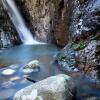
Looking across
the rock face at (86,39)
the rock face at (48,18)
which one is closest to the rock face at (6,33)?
the rock face at (48,18)

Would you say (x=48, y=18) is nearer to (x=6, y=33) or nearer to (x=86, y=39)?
(x=6, y=33)

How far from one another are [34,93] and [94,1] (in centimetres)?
342

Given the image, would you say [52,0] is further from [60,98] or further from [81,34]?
[60,98]

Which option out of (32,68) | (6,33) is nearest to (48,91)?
(32,68)

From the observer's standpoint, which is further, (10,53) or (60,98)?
(10,53)

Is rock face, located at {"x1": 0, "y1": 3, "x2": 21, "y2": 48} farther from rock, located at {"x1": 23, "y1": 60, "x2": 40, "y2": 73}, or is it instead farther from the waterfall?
rock, located at {"x1": 23, "y1": 60, "x2": 40, "y2": 73}

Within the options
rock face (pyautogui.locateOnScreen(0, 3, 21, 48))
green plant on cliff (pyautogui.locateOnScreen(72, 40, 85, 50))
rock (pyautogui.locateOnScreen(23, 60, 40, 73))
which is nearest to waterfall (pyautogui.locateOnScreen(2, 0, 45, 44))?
rock face (pyautogui.locateOnScreen(0, 3, 21, 48))

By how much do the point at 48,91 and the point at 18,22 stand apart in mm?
7519

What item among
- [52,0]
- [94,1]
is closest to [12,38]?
[52,0]

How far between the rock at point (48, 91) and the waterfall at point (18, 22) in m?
6.27

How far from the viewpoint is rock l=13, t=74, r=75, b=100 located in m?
4.04

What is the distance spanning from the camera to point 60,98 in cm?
405

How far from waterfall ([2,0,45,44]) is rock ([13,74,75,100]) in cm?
627

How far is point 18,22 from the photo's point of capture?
1127 centimetres
